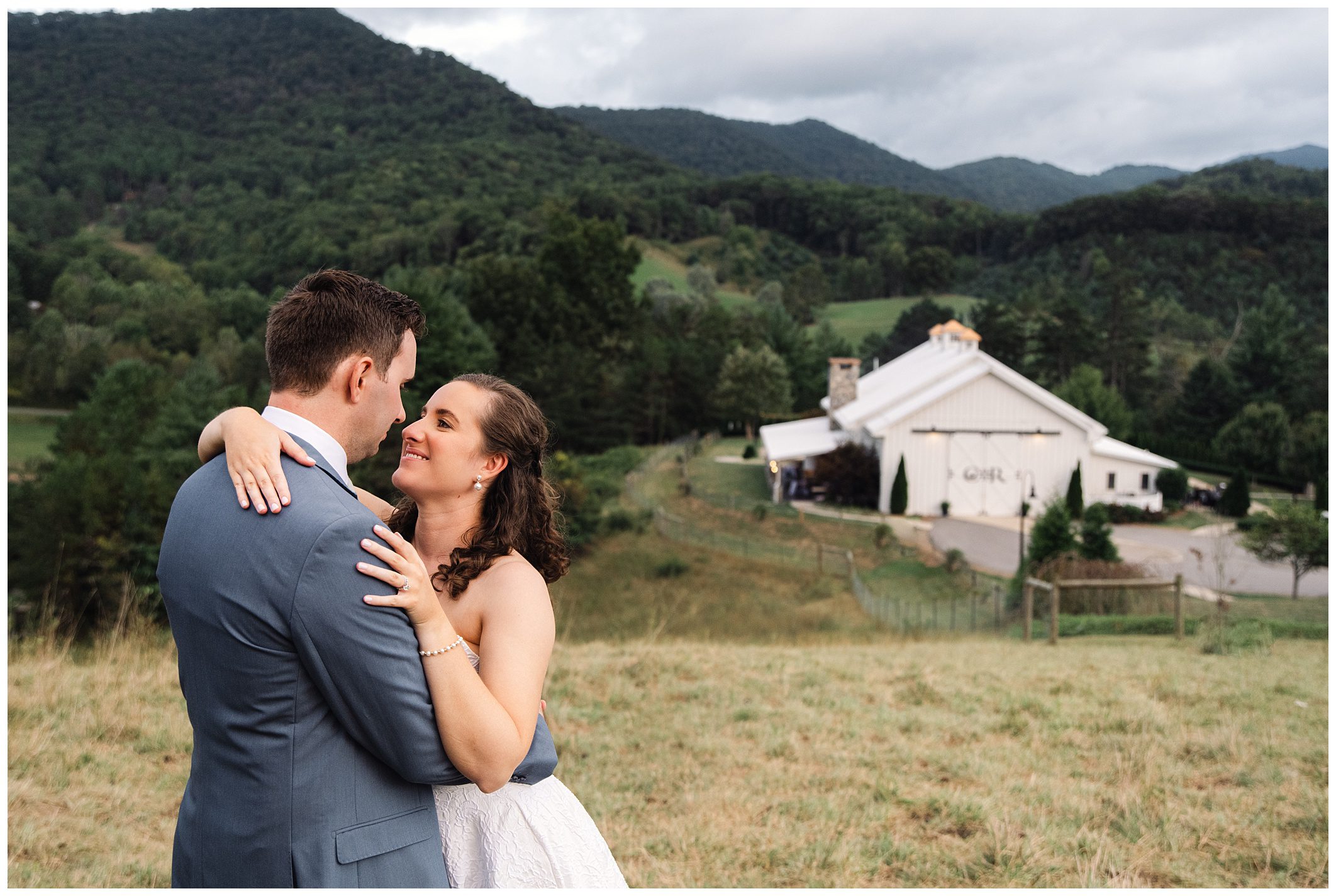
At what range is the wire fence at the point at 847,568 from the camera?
16359 mm

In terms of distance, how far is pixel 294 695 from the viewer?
1.75m

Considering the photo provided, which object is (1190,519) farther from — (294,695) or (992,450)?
(294,695)

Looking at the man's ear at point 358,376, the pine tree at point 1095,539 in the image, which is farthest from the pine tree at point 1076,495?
the man's ear at point 358,376

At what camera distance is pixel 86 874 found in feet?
13.0

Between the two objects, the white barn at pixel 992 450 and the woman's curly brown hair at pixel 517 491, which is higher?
the woman's curly brown hair at pixel 517 491

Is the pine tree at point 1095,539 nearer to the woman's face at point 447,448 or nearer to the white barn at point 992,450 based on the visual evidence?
the white barn at point 992,450

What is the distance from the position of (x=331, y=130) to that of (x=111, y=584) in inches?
4579

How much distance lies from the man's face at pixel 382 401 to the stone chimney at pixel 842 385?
3659 cm

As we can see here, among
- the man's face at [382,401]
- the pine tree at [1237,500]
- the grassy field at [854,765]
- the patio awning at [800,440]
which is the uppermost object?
the man's face at [382,401]

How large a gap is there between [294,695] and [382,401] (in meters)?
0.60

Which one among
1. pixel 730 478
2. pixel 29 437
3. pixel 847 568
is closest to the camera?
pixel 847 568

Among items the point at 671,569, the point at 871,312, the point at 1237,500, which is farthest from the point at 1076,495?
the point at 871,312

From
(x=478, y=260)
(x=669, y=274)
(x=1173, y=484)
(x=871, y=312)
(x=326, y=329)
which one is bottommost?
(x=1173, y=484)

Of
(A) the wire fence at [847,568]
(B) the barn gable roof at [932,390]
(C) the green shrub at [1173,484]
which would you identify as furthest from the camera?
(C) the green shrub at [1173,484]
